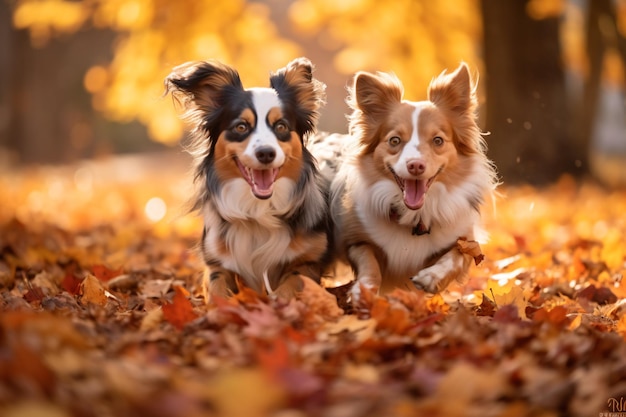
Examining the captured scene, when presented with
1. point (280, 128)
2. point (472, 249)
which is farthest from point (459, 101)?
point (280, 128)

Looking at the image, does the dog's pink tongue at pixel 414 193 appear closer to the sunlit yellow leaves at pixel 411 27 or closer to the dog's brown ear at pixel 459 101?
the dog's brown ear at pixel 459 101

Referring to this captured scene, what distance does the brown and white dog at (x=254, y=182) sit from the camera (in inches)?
178

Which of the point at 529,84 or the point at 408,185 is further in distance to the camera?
the point at 529,84

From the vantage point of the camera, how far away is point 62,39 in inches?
927

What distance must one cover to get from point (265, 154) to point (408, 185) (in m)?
0.90

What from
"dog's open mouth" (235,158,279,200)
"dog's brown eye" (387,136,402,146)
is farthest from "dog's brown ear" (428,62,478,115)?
"dog's open mouth" (235,158,279,200)

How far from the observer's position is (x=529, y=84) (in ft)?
35.4

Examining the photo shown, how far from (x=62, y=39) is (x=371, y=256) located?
20950 mm

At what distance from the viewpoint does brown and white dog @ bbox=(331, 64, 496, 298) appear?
4.67 meters

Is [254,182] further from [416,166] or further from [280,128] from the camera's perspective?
[416,166]

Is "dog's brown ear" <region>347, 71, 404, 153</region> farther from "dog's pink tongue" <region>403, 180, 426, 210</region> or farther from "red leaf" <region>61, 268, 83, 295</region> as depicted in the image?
"red leaf" <region>61, 268, 83, 295</region>

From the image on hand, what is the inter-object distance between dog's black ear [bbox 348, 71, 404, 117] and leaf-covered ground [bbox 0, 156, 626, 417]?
3.79ft

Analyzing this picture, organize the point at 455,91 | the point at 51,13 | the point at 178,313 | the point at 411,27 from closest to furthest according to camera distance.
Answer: the point at 178,313 → the point at 455,91 → the point at 51,13 → the point at 411,27

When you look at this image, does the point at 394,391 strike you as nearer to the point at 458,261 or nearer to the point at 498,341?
the point at 498,341
